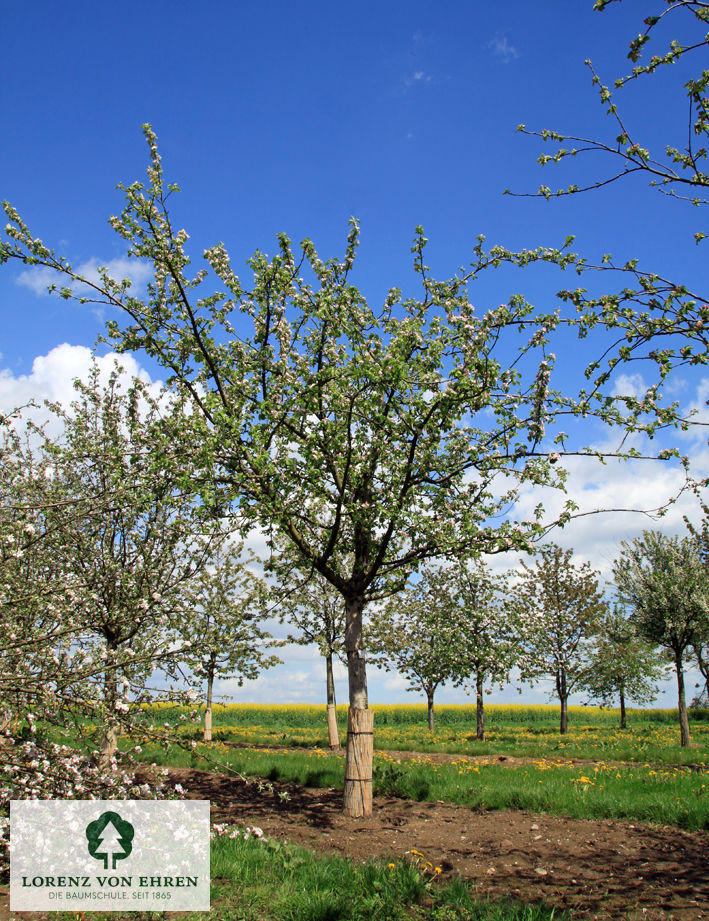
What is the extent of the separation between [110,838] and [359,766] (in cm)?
429

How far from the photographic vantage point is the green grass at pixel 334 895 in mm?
5320

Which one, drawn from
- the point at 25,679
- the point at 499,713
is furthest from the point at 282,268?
the point at 499,713

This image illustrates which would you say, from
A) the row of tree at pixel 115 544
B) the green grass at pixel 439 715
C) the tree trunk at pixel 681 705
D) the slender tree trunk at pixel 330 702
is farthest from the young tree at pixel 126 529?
the green grass at pixel 439 715

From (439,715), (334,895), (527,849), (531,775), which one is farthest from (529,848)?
(439,715)

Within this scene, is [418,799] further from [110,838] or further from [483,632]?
[483,632]

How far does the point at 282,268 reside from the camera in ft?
29.1

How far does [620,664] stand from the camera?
1174 inches

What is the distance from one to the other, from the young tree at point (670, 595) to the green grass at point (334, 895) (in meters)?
19.2

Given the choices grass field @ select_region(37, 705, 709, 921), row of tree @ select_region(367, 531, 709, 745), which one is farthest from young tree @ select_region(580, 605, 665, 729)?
grass field @ select_region(37, 705, 709, 921)

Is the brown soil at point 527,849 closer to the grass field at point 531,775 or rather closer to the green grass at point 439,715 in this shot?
the grass field at point 531,775

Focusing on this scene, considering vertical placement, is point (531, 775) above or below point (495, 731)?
above

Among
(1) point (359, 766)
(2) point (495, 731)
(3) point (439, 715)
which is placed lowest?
(3) point (439, 715)

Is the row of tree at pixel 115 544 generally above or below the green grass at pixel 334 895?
above

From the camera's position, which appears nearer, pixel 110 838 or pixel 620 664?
pixel 110 838
